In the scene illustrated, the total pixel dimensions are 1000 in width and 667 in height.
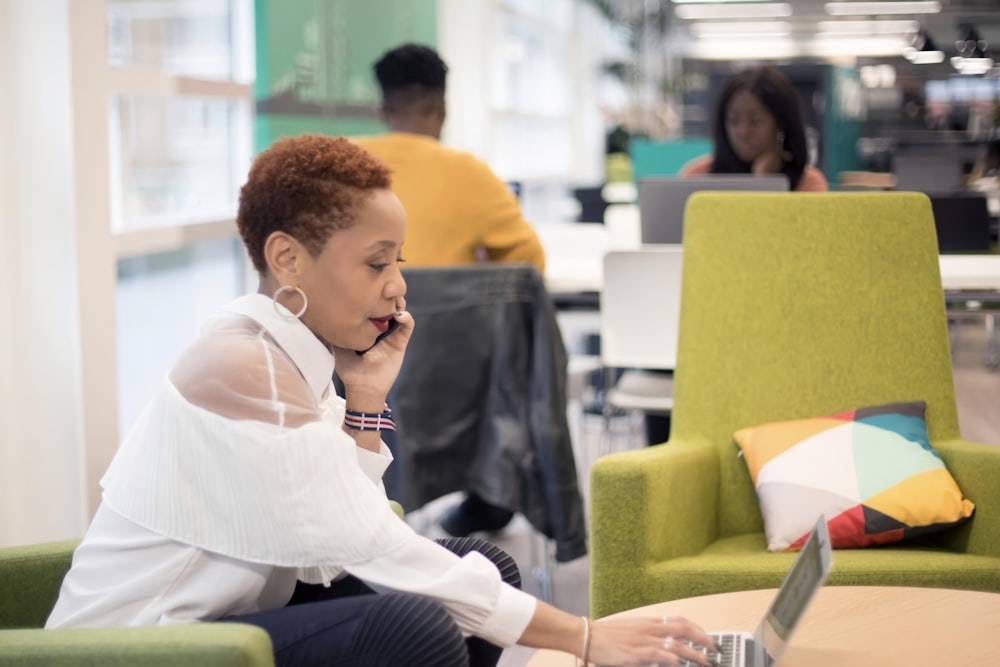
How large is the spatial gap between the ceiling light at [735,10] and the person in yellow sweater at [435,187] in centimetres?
→ 782

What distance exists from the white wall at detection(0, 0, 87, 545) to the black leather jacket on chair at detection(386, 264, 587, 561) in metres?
0.78

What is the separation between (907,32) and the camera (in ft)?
46.8

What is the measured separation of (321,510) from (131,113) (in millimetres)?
2380

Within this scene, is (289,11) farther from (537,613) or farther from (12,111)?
(537,613)

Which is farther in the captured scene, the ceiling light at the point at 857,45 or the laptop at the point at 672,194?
the ceiling light at the point at 857,45

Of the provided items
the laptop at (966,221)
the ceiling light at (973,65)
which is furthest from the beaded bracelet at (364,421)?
the ceiling light at (973,65)

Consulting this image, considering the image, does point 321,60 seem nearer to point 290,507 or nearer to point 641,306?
point 641,306

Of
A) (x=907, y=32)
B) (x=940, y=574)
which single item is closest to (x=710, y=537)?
(x=940, y=574)

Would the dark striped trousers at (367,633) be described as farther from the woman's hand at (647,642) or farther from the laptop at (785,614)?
the laptop at (785,614)

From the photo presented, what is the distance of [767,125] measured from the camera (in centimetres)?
404

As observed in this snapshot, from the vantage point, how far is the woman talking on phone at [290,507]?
1408mm

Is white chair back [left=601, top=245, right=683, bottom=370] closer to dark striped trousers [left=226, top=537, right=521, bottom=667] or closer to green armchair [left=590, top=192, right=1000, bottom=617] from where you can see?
green armchair [left=590, top=192, right=1000, bottom=617]

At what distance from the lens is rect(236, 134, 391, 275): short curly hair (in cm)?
153

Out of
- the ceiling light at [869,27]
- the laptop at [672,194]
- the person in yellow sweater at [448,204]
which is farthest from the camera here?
the ceiling light at [869,27]
